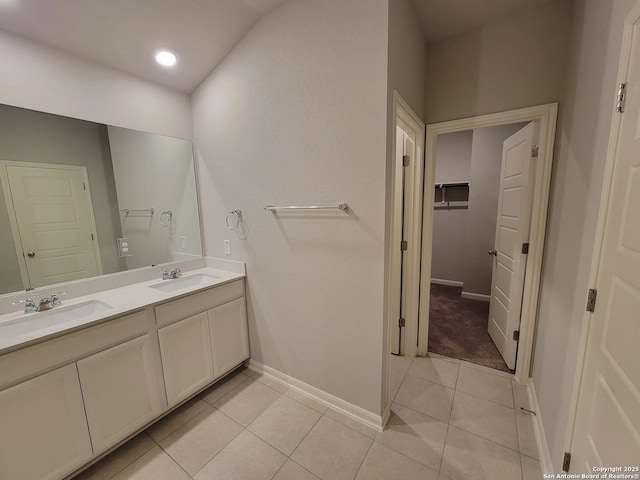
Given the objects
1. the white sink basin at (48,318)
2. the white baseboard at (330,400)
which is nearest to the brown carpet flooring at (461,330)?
the white baseboard at (330,400)

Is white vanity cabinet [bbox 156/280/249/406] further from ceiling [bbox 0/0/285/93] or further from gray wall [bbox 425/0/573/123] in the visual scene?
gray wall [bbox 425/0/573/123]

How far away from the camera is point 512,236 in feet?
7.50

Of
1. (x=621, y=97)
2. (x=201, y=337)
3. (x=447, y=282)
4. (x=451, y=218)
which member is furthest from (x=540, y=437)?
(x=451, y=218)

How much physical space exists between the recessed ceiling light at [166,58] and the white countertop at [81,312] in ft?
5.68

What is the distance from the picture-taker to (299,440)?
5.49ft

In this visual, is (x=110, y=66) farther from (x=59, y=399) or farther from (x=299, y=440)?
(x=299, y=440)

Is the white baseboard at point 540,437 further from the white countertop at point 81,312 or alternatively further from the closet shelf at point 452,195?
the closet shelf at point 452,195

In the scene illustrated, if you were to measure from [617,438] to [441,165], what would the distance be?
414 cm

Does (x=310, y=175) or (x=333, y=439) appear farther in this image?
(x=310, y=175)

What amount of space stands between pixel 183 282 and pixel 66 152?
48.3 inches

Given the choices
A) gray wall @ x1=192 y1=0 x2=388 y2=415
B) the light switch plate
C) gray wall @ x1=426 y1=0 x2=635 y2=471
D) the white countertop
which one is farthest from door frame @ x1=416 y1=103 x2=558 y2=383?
the light switch plate

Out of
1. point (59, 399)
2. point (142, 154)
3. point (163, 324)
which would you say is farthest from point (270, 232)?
point (59, 399)

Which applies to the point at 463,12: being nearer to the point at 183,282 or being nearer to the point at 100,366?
the point at 183,282

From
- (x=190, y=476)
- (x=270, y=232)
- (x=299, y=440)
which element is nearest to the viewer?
(x=190, y=476)
